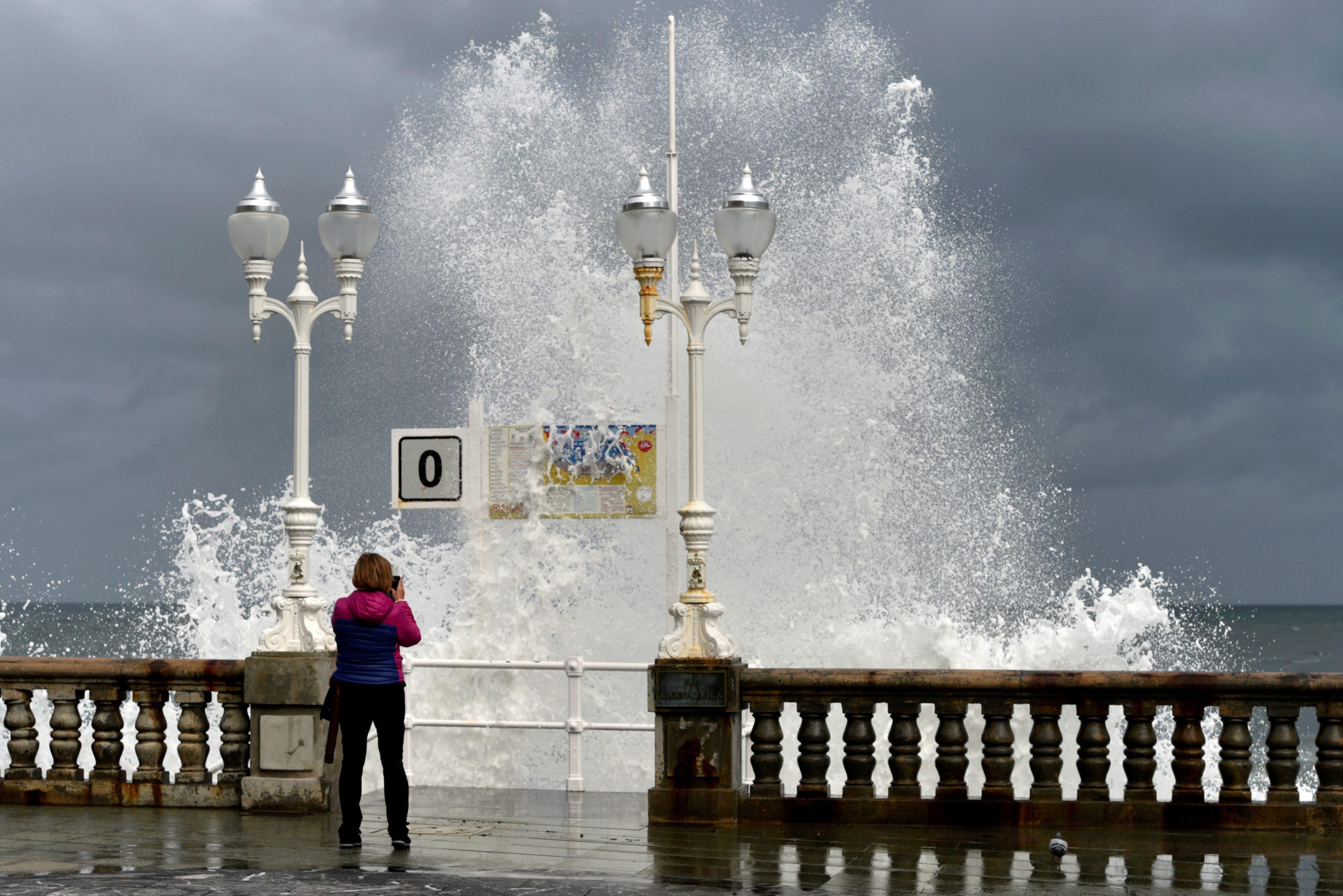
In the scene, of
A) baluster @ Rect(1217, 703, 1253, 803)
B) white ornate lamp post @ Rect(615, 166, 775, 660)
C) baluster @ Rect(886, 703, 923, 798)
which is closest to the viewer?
baluster @ Rect(1217, 703, 1253, 803)

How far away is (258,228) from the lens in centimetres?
1088

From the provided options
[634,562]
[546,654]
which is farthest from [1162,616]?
[546,654]

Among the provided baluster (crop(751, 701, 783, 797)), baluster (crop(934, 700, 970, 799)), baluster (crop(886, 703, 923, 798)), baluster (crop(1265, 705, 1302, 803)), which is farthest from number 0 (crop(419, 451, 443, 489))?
baluster (crop(1265, 705, 1302, 803))

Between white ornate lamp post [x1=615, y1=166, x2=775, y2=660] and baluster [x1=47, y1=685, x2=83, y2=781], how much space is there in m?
4.26

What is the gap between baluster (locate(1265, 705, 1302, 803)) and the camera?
375 inches

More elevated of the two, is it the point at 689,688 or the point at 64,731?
the point at 689,688

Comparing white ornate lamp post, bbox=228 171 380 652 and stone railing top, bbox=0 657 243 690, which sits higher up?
white ornate lamp post, bbox=228 171 380 652

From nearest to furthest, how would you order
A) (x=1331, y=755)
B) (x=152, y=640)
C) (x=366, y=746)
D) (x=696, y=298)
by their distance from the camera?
(x=366, y=746) → (x=1331, y=755) → (x=696, y=298) → (x=152, y=640)

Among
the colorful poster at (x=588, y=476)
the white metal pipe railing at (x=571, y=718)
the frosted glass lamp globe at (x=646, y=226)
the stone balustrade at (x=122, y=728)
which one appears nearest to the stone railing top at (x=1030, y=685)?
the white metal pipe railing at (x=571, y=718)

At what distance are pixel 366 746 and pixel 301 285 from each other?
364cm

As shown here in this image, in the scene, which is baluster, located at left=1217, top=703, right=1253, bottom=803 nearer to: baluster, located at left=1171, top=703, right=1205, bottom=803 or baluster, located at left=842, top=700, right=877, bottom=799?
baluster, located at left=1171, top=703, right=1205, bottom=803

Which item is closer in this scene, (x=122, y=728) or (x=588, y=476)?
(x=122, y=728)

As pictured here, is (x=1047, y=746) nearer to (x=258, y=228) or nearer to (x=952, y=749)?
(x=952, y=749)

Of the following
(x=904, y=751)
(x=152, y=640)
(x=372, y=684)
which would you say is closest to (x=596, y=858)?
(x=372, y=684)
